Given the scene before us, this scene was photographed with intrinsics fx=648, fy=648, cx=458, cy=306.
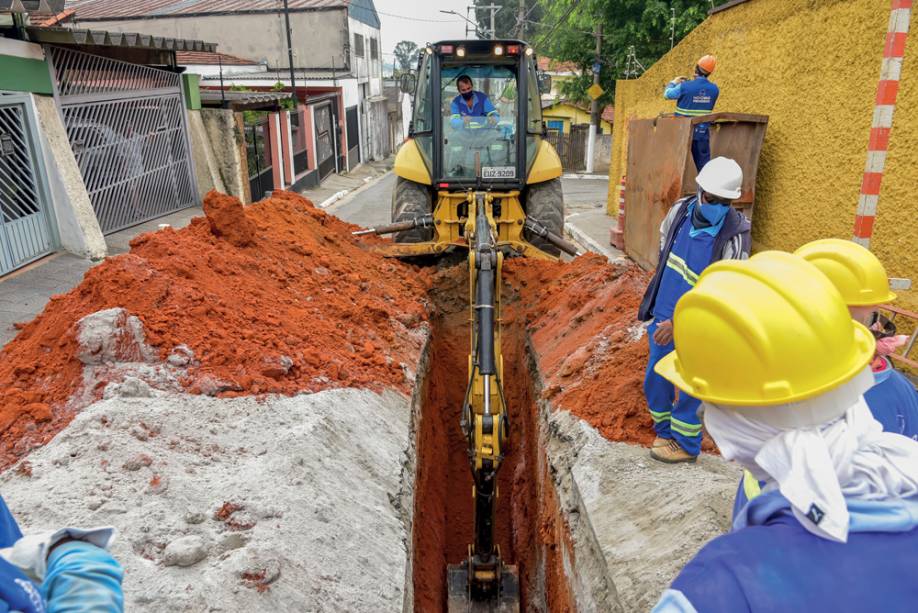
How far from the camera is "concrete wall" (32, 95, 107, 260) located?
8336 millimetres

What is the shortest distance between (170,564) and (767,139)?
25.0ft

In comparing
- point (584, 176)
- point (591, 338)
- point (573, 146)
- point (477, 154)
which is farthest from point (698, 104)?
point (573, 146)

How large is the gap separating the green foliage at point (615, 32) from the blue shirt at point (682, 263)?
17500 millimetres

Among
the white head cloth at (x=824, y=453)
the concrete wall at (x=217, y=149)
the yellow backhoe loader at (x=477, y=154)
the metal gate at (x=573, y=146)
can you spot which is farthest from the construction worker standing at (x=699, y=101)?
the metal gate at (x=573, y=146)

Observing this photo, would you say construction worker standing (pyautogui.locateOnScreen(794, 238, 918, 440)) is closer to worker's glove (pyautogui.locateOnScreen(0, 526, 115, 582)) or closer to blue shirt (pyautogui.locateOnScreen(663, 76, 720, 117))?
worker's glove (pyautogui.locateOnScreen(0, 526, 115, 582))

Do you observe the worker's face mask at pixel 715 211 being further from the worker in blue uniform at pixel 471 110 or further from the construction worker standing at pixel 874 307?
the worker in blue uniform at pixel 471 110

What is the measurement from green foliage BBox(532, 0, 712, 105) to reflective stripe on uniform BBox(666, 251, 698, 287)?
17.5m

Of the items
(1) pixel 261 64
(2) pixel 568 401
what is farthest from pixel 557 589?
(1) pixel 261 64

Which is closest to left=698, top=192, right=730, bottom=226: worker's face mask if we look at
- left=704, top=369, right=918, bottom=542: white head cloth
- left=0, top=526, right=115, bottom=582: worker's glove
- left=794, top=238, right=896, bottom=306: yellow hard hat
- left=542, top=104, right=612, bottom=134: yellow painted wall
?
left=794, top=238, right=896, bottom=306: yellow hard hat

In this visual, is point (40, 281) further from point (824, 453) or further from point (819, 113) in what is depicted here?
point (819, 113)

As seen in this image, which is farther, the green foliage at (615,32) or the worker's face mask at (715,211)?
the green foliage at (615,32)

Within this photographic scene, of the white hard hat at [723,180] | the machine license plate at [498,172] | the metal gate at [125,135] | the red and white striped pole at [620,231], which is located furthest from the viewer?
the red and white striped pole at [620,231]

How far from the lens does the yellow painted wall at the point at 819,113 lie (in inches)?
219

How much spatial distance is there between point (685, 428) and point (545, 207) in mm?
4739
